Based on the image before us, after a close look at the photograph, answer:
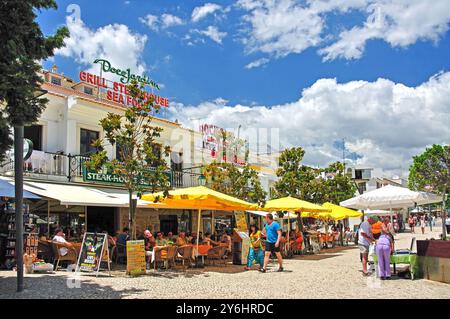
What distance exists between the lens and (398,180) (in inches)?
3433

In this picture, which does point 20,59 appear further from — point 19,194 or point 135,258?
point 135,258

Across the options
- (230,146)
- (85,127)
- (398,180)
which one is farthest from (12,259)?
(398,180)

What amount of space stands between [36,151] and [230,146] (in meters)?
14.5

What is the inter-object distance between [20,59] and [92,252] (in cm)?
514

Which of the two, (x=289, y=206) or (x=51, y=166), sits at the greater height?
(x=51, y=166)

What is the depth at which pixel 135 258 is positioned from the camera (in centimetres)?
1084

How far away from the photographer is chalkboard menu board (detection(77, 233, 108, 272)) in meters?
10.7

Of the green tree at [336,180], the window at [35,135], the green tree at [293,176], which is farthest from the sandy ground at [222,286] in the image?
the green tree at [336,180]

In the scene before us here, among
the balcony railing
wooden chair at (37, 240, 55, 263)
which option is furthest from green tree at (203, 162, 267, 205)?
wooden chair at (37, 240, 55, 263)

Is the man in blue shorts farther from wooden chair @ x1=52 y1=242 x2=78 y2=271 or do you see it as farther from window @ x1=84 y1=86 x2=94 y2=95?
window @ x1=84 y1=86 x2=94 y2=95

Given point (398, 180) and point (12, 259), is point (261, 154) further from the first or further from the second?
point (398, 180)

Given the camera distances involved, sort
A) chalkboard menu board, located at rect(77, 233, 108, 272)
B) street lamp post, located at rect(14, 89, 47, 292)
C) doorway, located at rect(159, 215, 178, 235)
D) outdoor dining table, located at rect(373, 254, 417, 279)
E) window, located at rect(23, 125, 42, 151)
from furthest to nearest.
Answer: doorway, located at rect(159, 215, 178, 235) < window, located at rect(23, 125, 42, 151) < chalkboard menu board, located at rect(77, 233, 108, 272) < outdoor dining table, located at rect(373, 254, 417, 279) < street lamp post, located at rect(14, 89, 47, 292)

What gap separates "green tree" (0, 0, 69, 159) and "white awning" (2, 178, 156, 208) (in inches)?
214

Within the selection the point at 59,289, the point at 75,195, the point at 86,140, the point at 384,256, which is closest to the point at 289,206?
the point at 384,256
